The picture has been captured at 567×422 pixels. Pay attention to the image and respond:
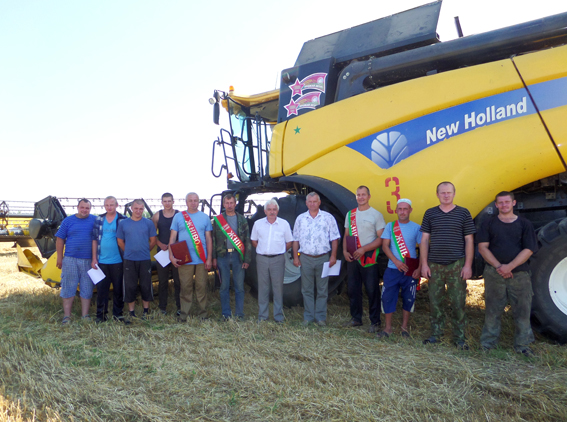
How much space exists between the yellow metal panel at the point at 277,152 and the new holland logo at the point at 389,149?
1.26 m

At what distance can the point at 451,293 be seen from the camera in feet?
12.1

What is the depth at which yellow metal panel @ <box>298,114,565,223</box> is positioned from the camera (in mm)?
3562

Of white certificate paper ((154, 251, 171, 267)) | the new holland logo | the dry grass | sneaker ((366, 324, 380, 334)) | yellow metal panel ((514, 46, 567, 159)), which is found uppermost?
yellow metal panel ((514, 46, 567, 159))

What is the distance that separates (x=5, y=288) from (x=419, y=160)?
6905mm

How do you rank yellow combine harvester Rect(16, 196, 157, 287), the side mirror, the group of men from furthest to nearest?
1. the side mirror
2. yellow combine harvester Rect(16, 196, 157, 287)
3. the group of men

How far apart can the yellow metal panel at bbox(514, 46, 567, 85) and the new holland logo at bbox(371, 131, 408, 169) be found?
3.80ft

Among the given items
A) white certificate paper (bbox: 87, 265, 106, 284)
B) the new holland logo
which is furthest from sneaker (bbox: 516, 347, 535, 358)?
white certificate paper (bbox: 87, 265, 106, 284)

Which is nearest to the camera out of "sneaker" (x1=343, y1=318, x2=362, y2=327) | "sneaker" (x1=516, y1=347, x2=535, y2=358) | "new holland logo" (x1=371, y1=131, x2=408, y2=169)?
"sneaker" (x1=516, y1=347, x2=535, y2=358)

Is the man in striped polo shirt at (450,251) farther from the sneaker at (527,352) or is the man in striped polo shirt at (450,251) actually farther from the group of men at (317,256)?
the sneaker at (527,352)

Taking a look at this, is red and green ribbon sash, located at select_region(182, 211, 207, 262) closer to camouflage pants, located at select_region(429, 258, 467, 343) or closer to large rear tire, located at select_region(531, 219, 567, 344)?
camouflage pants, located at select_region(429, 258, 467, 343)

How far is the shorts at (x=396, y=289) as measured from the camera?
4035 mm

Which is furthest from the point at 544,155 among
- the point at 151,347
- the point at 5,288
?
the point at 5,288

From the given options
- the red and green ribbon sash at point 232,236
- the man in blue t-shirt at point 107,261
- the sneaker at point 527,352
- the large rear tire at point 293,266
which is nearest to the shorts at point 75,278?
the man in blue t-shirt at point 107,261

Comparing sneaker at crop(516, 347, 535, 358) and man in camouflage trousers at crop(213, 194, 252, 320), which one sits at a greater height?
man in camouflage trousers at crop(213, 194, 252, 320)
